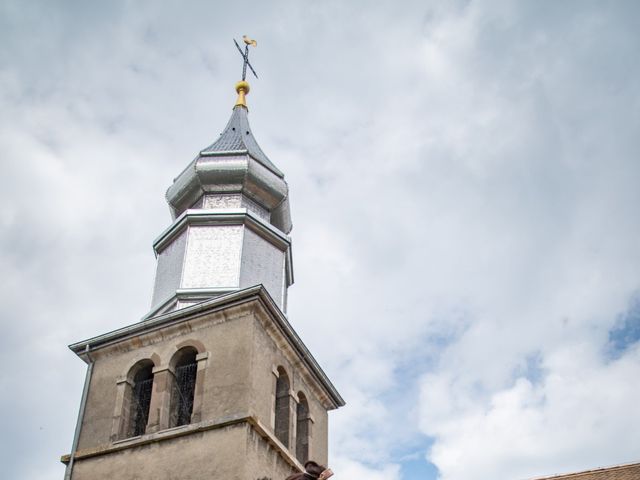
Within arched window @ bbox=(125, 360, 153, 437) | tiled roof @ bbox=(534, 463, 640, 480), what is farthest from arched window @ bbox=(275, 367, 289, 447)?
tiled roof @ bbox=(534, 463, 640, 480)

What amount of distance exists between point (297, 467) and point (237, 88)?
529 inches

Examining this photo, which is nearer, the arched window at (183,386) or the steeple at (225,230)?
the arched window at (183,386)

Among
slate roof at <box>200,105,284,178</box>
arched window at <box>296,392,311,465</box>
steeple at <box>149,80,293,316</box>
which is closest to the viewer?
arched window at <box>296,392,311,465</box>

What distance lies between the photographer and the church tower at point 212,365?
17.1 meters

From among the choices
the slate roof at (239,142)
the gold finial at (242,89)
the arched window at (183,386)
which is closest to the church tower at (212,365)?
the arched window at (183,386)

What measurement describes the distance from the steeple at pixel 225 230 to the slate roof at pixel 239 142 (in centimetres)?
3

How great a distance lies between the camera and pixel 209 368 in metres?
18.2

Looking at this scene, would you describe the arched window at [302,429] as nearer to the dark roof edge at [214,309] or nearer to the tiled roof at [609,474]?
the dark roof edge at [214,309]

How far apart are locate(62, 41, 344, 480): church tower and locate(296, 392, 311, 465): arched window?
32 millimetres

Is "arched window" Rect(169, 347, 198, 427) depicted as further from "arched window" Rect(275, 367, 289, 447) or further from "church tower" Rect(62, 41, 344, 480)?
"arched window" Rect(275, 367, 289, 447)

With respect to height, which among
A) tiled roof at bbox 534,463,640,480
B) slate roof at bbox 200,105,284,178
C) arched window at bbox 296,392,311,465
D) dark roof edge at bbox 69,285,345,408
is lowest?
tiled roof at bbox 534,463,640,480

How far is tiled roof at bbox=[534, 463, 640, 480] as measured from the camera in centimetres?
1780

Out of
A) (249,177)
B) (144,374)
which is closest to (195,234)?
(249,177)

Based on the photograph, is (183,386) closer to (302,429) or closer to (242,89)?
(302,429)
